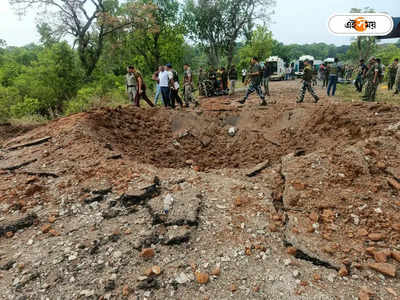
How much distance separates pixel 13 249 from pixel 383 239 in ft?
13.1

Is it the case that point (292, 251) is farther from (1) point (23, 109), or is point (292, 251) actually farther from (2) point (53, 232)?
(1) point (23, 109)

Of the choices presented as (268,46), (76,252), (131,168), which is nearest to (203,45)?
(268,46)

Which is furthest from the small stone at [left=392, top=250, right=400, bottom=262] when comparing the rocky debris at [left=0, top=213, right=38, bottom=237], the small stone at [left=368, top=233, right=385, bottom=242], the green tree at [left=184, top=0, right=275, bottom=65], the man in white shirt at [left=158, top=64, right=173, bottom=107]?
the green tree at [left=184, top=0, right=275, bottom=65]

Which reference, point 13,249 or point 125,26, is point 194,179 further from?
point 125,26

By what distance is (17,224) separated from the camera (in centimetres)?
281

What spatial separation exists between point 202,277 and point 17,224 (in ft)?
7.89

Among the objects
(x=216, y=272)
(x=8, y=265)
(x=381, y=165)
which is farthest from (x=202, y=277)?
(x=381, y=165)

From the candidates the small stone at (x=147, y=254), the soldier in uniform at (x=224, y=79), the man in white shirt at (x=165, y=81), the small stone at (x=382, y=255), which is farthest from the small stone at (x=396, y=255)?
the soldier in uniform at (x=224, y=79)

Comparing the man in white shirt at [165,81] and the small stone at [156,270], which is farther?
the man in white shirt at [165,81]

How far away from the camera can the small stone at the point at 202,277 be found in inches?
82.5

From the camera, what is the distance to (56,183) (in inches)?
138

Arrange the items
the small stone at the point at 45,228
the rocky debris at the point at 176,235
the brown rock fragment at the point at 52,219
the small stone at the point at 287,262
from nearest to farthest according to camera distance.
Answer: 1. the small stone at the point at 287,262
2. the rocky debris at the point at 176,235
3. the small stone at the point at 45,228
4. the brown rock fragment at the point at 52,219

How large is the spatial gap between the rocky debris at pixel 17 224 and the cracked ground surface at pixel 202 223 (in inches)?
0.5

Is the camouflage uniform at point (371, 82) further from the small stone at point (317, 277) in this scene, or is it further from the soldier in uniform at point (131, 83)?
the small stone at point (317, 277)
